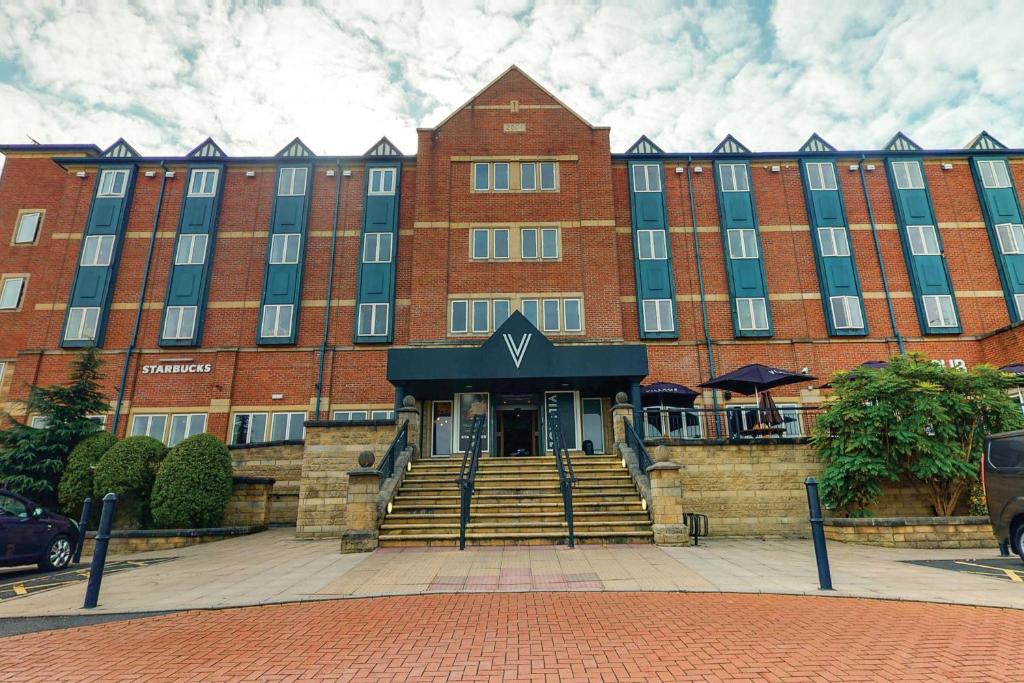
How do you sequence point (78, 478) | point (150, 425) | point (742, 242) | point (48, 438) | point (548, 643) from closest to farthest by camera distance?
point (548, 643) → point (78, 478) → point (48, 438) → point (150, 425) → point (742, 242)

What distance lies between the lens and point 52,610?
250 inches

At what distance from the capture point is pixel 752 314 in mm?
21688

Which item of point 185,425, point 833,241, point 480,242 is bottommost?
point 185,425

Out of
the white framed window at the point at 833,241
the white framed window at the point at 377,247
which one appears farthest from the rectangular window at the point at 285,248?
the white framed window at the point at 833,241

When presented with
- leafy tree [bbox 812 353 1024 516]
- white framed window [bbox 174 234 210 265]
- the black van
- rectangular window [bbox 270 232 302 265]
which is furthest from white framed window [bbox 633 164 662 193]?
white framed window [bbox 174 234 210 265]

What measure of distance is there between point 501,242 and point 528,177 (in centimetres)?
331

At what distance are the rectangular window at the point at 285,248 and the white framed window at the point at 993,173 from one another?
31719mm

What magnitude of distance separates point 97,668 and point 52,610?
3.13 m

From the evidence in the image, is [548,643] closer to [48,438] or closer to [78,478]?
[78,478]

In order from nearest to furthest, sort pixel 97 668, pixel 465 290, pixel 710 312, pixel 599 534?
pixel 97 668
pixel 599 534
pixel 465 290
pixel 710 312

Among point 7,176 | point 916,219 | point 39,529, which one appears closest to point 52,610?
point 39,529

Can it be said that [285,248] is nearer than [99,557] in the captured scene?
No

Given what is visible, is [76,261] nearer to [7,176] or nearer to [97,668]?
[7,176]

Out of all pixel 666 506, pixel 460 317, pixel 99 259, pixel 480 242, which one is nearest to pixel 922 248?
pixel 480 242
